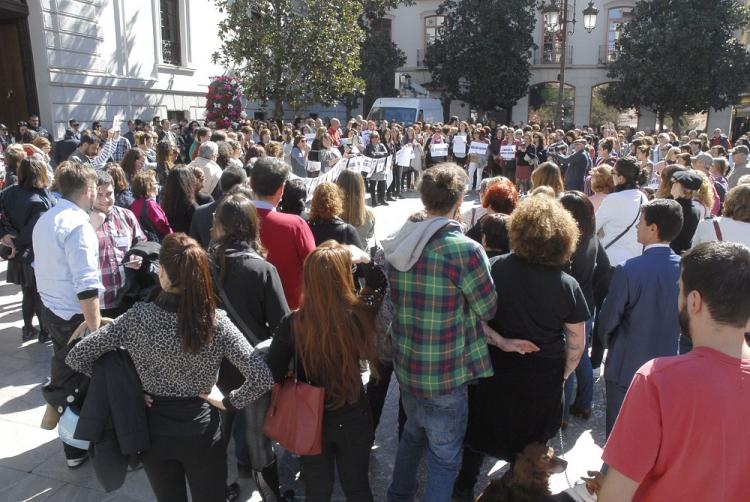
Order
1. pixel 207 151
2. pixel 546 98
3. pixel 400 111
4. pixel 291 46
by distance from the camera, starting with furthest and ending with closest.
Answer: pixel 546 98
pixel 400 111
pixel 291 46
pixel 207 151

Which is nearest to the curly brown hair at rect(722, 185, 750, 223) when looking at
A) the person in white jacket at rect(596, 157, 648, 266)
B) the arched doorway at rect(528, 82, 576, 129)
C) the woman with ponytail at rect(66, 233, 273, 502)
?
the person in white jacket at rect(596, 157, 648, 266)

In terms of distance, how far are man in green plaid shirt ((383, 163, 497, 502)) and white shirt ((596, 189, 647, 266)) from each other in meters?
2.49

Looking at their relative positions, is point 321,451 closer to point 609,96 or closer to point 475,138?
point 475,138

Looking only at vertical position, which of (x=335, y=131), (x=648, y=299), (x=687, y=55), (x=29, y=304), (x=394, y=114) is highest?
(x=687, y=55)

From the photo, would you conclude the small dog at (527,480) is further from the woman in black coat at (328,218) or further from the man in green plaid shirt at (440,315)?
the woman in black coat at (328,218)

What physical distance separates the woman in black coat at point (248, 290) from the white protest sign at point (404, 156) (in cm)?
1011

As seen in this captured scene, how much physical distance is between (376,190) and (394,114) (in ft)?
34.5

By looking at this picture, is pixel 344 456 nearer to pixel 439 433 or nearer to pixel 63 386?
pixel 439 433

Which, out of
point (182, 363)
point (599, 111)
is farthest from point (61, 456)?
point (599, 111)

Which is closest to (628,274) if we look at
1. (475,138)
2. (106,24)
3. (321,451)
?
(321,451)

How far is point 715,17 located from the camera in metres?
25.9

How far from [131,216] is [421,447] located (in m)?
2.59

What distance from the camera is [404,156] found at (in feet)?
43.0

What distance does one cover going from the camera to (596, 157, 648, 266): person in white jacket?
15.6ft
